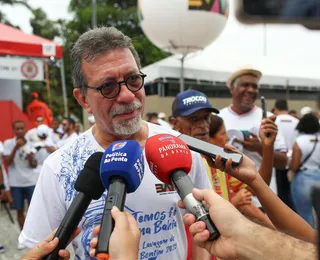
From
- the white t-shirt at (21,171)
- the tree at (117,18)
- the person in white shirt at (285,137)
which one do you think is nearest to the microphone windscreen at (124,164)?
the person in white shirt at (285,137)

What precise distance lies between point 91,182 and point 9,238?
4774 millimetres

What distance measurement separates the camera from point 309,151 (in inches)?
169

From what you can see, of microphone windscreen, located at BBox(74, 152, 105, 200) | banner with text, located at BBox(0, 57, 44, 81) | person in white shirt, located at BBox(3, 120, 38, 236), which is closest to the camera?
microphone windscreen, located at BBox(74, 152, 105, 200)

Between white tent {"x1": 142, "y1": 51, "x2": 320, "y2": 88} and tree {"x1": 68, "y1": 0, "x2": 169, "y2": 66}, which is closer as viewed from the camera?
white tent {"x1": 142, "y1": 51, "x2": 320, "y2": 88}

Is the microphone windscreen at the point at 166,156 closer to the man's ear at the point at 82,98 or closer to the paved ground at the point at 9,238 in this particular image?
the man's ear at the point at 82,98

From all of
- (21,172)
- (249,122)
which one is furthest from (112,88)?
(21,172)

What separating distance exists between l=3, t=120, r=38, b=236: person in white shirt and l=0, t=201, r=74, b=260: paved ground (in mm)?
250

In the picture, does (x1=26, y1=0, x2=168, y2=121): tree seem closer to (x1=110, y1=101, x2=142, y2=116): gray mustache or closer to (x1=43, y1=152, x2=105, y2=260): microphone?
(x1=110, y1=101, x2=142, y2=116): gray mustache

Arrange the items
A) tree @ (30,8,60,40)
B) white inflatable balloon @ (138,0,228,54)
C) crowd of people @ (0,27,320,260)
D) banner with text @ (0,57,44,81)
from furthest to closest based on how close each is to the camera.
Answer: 1. tree @ (30,8,60,40)
2. banner with text @ (0,57,44,81)
3. white inflatable balloon @ (138,0,228,54)
4. crowd of people @ (0,27,320,260)

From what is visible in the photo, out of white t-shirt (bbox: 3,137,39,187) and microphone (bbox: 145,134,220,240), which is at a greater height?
microphone (bbox: 145,134,220,240)

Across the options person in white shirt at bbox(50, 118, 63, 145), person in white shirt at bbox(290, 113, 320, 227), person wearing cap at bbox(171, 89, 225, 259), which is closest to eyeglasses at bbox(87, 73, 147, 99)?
person wearing cap at bbox(171, 89, 225, 259)

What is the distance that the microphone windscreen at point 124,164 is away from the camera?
1171mm

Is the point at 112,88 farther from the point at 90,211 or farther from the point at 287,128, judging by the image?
the point at 287,128

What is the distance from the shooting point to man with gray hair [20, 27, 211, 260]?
1.56m
